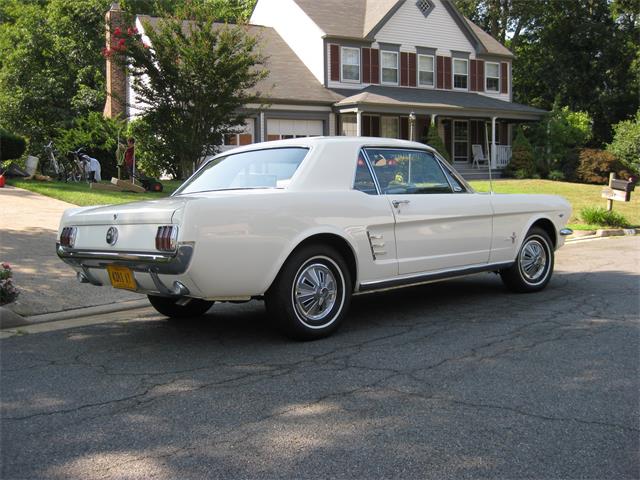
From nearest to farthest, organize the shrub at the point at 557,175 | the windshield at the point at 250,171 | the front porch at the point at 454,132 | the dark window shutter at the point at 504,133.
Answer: the windshield at the point at 250,171 < the shrub at the point at 557,175 < the front porch at the point at 454,132 < the dark window shutter at the point at 504,133

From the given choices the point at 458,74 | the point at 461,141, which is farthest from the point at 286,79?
the point at 461,141

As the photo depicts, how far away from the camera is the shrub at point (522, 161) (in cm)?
2993

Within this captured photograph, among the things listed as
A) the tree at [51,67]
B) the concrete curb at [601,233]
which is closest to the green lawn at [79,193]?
the concrete curb at [601,233]

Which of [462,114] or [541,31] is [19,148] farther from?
[541,31]

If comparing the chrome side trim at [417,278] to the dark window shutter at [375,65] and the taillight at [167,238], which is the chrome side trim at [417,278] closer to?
the taillight at [167,238]

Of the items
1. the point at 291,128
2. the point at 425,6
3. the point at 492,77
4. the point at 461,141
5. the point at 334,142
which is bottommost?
the point at 334,142

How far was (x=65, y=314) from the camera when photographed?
6.62 m

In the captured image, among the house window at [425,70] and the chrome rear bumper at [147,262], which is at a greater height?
the house window at [425,70]

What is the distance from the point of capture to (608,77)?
44.3 meters

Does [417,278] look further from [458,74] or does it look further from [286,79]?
[458,74]

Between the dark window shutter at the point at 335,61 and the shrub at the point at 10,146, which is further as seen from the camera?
the dark window shutter at the point at 335,61

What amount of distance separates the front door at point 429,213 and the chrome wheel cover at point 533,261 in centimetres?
80

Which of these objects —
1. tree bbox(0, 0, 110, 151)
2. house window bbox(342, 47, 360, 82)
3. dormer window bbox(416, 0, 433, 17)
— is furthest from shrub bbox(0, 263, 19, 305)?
dormer window bbox(416, 0, 433, 17)

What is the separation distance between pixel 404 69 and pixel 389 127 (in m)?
2.76
